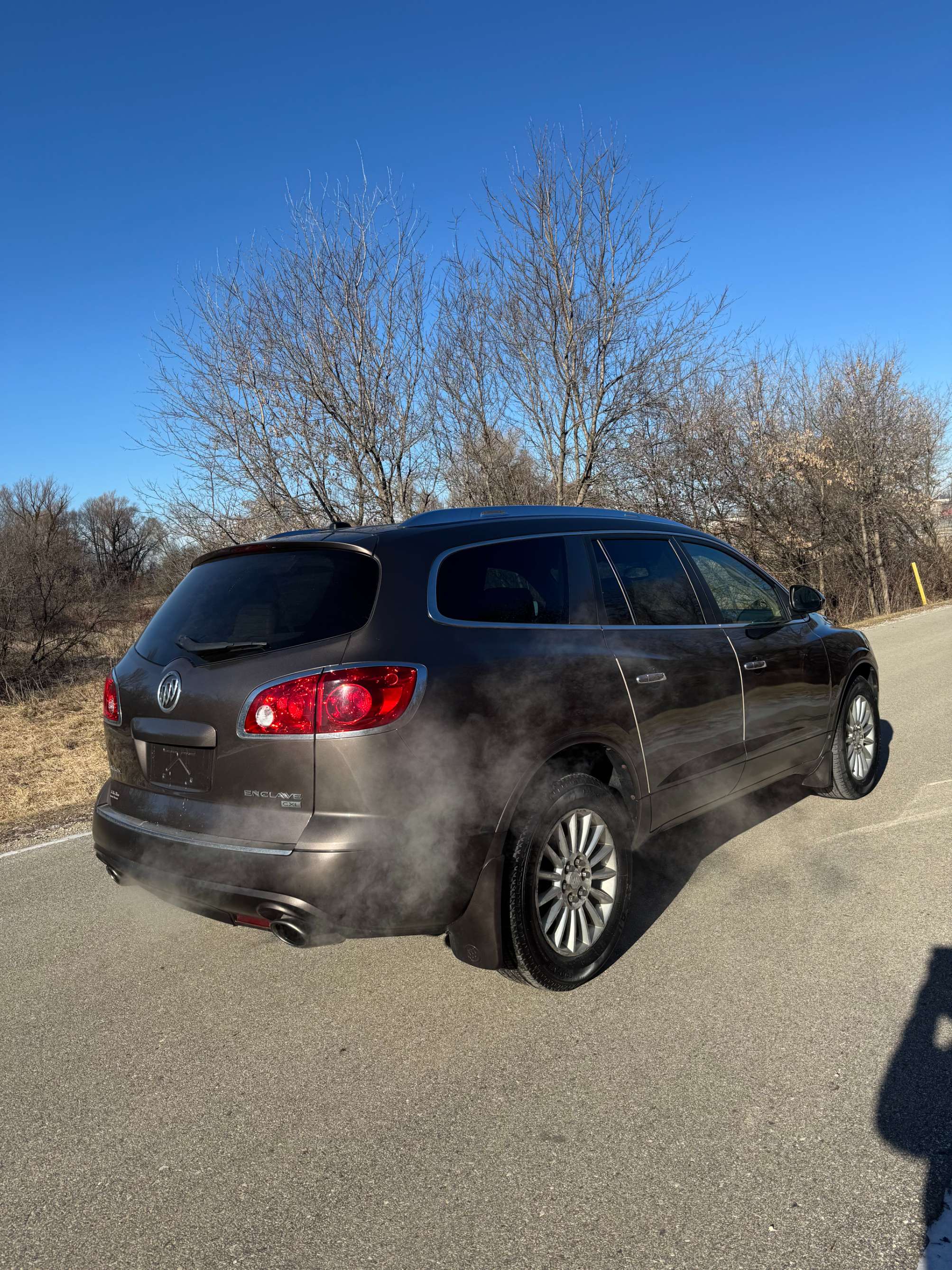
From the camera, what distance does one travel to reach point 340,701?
9.04 feet

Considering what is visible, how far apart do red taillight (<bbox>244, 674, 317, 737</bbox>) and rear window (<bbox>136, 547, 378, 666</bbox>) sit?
156 millimetres

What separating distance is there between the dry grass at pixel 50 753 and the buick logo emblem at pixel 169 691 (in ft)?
11.3

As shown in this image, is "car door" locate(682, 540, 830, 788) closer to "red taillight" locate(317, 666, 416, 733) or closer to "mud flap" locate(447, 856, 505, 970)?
"mud flap" locate(447, 856, 505, 970)

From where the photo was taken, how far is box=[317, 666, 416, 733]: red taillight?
2746 mm

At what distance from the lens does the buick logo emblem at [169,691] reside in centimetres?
311

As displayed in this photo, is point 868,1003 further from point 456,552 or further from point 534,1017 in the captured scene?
point 456,552

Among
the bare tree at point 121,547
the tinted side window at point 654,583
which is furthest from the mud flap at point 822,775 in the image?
the bare tree at point 121,547

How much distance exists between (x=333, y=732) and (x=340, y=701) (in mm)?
100

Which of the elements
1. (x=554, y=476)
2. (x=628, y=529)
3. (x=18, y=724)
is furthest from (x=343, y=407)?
(x=628, y=529)

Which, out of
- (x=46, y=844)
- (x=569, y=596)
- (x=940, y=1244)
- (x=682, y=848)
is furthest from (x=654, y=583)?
(x=46, y=844)

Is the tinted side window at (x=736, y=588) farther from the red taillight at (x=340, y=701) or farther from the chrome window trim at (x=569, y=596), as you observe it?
the red taillight at (x=340, y=701)

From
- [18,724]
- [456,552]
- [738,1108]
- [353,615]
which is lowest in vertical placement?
[738,1108]

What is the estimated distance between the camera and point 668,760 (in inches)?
146

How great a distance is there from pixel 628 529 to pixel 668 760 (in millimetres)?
1079
